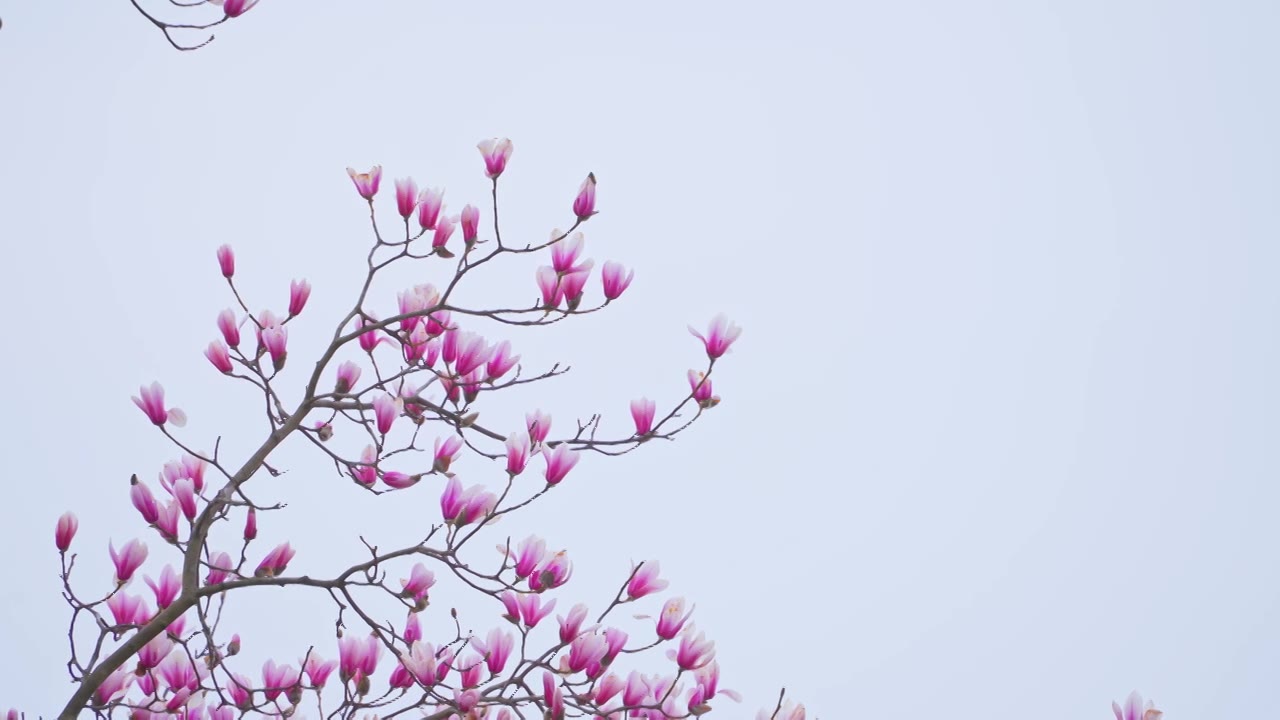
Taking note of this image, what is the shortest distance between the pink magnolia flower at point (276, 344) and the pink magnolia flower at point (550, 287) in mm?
441

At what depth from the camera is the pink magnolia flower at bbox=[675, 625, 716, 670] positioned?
191 centimetres

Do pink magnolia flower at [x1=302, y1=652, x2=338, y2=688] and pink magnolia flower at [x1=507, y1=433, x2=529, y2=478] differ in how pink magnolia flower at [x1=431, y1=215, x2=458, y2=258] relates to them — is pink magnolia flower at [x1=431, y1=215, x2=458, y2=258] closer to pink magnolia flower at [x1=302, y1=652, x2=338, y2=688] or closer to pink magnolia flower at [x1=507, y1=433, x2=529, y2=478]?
pink magnolia flower at [x1=507, y1=433, x2=529, y2=478]

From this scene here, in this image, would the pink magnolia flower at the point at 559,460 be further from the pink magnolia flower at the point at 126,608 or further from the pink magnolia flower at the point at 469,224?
the pink magnolia flower at the point at 126,608

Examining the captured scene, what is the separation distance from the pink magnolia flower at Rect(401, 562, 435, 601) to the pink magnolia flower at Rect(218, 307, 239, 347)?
493 mm

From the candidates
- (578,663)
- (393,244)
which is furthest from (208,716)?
(393,244)

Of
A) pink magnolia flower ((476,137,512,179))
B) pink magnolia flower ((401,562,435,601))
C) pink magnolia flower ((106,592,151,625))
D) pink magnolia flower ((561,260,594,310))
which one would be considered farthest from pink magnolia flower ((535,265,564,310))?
pink magnolia flower ((106,592,151,625))

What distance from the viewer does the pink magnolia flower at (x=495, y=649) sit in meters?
1.94

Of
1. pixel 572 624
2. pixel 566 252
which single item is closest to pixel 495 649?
pixel 572 624

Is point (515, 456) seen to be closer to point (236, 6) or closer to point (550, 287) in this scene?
point (550, 287)

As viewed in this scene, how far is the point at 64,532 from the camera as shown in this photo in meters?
1.84

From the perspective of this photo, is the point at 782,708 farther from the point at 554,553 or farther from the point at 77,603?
the point at 77,603

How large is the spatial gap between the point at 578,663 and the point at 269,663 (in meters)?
0.57

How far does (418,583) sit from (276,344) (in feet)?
1.51

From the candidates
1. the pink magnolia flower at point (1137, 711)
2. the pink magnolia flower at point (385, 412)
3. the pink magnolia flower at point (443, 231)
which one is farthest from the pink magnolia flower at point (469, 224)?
the pink magnolia flower at point (1137, 711)
